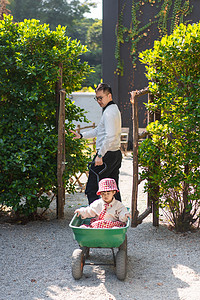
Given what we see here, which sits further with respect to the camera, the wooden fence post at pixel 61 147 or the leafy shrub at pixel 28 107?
the wooden fence post at pixel 61 147

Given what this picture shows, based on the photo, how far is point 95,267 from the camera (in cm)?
458

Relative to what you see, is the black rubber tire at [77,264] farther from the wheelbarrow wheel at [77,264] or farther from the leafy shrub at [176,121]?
the leafy shrub at [176,121]

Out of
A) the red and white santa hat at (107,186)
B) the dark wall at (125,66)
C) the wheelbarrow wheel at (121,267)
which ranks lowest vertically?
the wheelbarrow wheel at (121,267)

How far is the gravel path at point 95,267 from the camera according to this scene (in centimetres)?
393

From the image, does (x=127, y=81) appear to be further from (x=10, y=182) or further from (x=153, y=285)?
(x=153, y=285)

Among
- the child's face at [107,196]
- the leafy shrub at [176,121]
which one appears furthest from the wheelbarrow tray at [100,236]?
the leafy shrub at [176,121]

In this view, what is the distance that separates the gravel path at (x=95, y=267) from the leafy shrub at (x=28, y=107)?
0.60m

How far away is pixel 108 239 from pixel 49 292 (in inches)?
29.6

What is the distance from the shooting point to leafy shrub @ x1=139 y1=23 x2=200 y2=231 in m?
5.25

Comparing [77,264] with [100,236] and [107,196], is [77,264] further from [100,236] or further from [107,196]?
[107,196]

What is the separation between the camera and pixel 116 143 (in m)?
5.04

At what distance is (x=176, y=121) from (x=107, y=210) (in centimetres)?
182

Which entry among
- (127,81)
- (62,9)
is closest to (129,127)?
(127,81)

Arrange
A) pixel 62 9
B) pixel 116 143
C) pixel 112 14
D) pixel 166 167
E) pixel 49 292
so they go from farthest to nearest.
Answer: pixel 62 9 < pixel 112 14 < pixel 166 167 < pixel 116 143 < pixel 49 292
